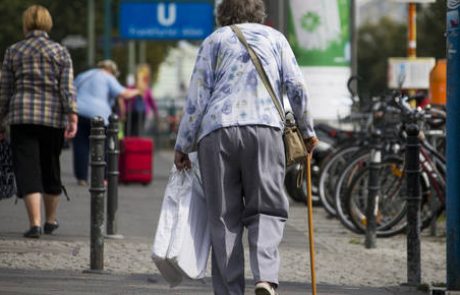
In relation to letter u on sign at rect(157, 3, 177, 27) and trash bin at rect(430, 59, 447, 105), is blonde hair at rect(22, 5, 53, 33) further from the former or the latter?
letter u on sign at rect(157, 3, 177, 27)

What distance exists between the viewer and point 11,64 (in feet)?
37.8

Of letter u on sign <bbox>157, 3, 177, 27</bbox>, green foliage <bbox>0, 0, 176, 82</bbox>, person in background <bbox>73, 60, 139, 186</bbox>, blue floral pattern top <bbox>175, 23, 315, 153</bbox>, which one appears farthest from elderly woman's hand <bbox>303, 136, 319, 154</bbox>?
letter u on sign <bbox>157, 3, 177, 27</bbox>

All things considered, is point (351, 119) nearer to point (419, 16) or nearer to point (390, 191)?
point (390, 191)

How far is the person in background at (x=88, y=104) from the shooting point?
1881 cm

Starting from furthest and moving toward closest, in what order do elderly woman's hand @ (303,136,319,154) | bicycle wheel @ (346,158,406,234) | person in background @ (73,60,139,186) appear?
1. person in background @ (73,60,139,186)
2. bicycle wheel @ (346,158,406,234)
3. elderly woman's hand @ (303,136,319,154)

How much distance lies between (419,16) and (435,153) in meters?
65.7

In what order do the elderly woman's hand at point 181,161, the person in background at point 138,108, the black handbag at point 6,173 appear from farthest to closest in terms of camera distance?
1. the person in background at point 138,108
2. the black handbag at point 6,173
3. the elderly woman's hand at point 181,161

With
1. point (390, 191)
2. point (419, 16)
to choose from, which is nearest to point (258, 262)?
point (390, 191)

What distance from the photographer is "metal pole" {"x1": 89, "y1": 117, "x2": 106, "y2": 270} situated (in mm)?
9656

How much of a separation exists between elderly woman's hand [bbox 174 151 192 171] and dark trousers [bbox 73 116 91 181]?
11.5 meters

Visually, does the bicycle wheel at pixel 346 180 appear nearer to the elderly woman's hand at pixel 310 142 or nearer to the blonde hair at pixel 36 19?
the blonde hair at pixel 36 19

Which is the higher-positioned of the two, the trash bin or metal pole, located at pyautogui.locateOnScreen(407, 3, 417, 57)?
metal pole, located at pyautogui.locateOnScreen(407, 3, 417, 57)

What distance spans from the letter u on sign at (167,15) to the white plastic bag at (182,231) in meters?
27.2

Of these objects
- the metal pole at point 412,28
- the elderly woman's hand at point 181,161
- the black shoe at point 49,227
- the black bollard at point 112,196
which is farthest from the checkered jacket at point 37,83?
the metal pole at point 412,28
